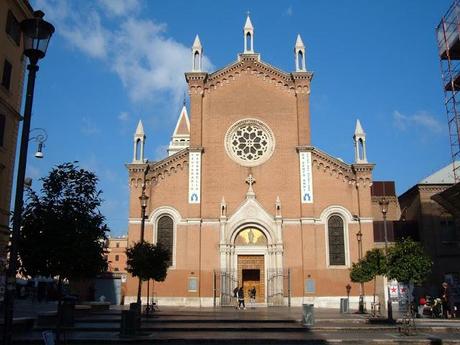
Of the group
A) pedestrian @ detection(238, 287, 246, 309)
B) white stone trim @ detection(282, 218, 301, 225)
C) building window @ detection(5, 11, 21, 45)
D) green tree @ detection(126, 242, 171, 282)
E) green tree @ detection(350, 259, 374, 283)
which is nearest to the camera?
green tree @ detection(126, 242, 171, 282)

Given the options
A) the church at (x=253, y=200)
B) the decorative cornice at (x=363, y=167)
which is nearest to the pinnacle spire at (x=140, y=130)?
the church at (x=253, y=200)

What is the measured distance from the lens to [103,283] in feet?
139

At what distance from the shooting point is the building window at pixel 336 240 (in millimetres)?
37406

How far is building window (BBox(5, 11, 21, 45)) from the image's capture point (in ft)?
90.8

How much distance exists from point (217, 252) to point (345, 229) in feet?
32.4

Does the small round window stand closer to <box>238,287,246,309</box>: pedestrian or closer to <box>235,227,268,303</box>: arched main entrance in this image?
<box>235,227,268,303</box>: arched main entrance

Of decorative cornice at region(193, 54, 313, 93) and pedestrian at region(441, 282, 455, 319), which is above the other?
decorative cornice at region(193, 54, 313, 93)

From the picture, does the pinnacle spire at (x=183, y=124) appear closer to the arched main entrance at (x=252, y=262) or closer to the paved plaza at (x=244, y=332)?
the arched main entrance at (x=252, y=262)

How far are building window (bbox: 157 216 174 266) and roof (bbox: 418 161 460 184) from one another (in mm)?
22635

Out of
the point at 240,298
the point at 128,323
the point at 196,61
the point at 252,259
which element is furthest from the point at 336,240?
the point at 128,323

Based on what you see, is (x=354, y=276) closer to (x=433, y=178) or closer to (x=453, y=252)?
(x=453, y=252)

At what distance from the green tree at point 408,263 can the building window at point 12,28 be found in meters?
23.0

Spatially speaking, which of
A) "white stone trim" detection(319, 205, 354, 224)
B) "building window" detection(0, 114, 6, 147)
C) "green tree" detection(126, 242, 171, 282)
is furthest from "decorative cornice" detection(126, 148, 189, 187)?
"building window" detection(0, 114, 6, 147)

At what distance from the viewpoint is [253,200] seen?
3812 centimetres
